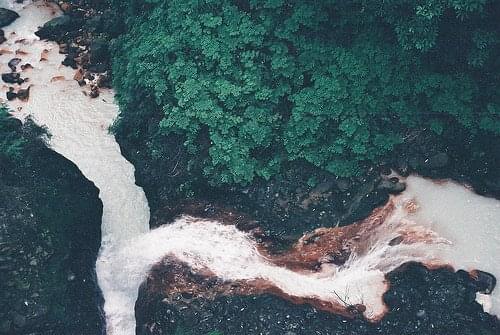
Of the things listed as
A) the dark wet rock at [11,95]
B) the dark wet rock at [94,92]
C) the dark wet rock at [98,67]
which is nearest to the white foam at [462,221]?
the dark wet rock at [94,92]

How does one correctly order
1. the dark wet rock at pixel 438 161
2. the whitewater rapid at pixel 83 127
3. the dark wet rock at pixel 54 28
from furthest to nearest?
the dark wet rock at pixel 54 28 → the whitewater rapid at pixel 83 127 → the dark wet rock at pixel 438 161

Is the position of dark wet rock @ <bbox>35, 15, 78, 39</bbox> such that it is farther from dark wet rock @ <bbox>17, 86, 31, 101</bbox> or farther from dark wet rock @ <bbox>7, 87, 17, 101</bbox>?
dark wet rock @ <bbox>7, 87, 17, 101</bbox>

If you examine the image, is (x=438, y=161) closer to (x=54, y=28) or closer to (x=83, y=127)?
(x=83, y=127)

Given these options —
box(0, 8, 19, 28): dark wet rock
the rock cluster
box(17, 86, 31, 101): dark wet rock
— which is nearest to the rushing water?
box(17, 86, 31, 101): dark wet rock

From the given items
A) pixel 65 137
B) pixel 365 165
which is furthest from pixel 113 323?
pixel 365 165

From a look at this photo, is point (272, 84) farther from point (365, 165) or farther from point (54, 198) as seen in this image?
point (54, 198)

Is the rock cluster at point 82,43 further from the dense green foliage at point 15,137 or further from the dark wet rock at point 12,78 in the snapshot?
the dense green foliage at point 15,137
